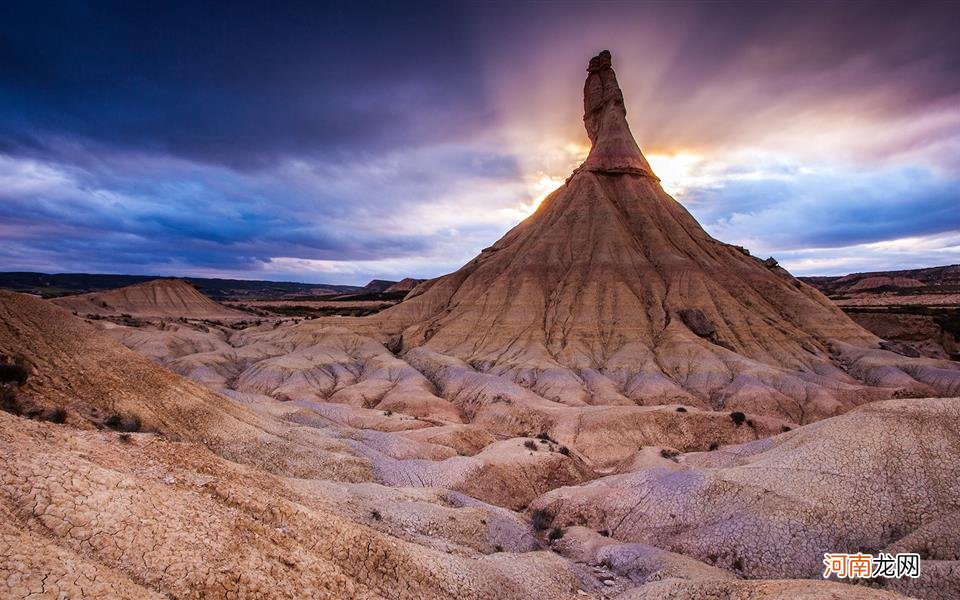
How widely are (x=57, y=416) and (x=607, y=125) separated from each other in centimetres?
8516

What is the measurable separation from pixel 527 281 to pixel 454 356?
1541 centimetres

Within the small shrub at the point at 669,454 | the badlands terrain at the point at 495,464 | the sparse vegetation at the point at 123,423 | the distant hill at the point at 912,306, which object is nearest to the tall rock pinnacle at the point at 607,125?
the badlands terrain at the point at 495,464

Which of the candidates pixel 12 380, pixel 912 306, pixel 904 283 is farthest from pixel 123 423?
pixel 904 283

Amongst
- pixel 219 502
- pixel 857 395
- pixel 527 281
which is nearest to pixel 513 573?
pixel 219 502

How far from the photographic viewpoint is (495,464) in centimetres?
2742

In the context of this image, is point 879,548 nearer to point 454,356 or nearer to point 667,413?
point 667,413

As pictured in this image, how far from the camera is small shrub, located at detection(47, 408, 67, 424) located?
15.9m

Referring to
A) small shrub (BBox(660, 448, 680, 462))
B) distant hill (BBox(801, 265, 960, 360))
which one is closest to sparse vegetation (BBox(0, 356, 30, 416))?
small shrub (BBox(660, 448, 680, 462))

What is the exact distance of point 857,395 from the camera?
44.9m

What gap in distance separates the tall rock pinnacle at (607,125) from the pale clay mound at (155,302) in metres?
88.6

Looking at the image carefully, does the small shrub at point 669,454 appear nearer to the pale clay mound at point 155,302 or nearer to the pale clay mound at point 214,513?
the pale clay mound at point 214,513

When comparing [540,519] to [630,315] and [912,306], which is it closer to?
[630,315]

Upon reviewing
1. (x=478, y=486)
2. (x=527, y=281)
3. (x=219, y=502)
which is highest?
(x=527, y=281)

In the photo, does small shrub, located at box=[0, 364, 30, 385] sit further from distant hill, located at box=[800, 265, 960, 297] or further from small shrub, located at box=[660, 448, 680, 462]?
distant hill, located at box=[800, 265, 960, 297]
